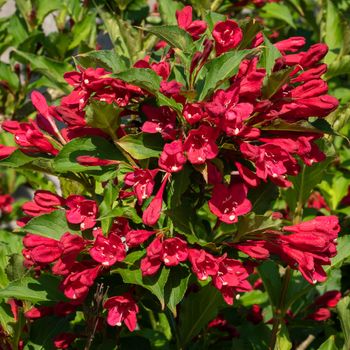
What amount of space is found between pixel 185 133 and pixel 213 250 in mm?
280

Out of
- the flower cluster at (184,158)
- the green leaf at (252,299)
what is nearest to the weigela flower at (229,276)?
the flower cluster at (184,158)

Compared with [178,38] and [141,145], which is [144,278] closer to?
[141,145]

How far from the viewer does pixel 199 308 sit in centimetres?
171

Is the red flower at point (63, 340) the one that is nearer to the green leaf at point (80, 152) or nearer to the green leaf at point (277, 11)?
the green leaf at point (80, 152)

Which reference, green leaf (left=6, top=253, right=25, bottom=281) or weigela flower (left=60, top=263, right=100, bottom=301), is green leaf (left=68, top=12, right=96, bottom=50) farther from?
weigela flower (left=60, top=263, right=100, bottom=301)

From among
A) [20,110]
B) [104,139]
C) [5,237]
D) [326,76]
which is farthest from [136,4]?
[104,139]

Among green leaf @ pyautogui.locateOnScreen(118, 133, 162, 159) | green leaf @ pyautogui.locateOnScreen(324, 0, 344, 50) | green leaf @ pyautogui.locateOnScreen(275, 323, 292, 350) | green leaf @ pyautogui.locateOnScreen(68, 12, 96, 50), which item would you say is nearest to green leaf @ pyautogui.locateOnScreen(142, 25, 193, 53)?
green leaf @ pyautogui.locateOnScreen(118, 133, 162, 159)

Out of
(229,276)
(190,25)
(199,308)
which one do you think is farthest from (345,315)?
(190,25)

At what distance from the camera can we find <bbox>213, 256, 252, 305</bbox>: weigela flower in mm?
1372

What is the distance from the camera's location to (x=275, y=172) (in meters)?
1.33

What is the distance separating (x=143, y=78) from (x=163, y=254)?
0.35 metres

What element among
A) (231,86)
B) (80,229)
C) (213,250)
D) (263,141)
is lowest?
(213,250)

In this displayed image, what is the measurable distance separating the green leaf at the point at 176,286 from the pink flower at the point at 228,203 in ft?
0.60

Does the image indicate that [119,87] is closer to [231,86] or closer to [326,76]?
[231,86]
